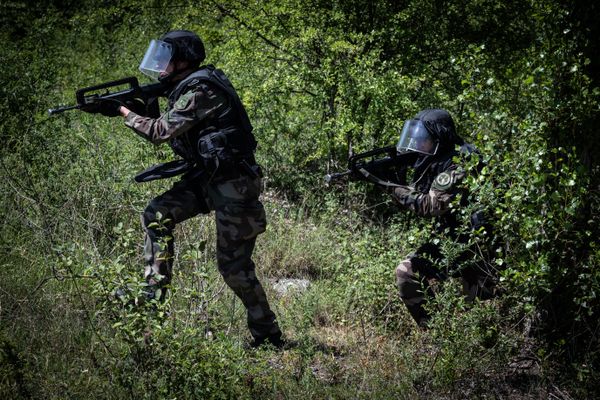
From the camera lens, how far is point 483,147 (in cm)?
423

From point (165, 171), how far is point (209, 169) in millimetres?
395

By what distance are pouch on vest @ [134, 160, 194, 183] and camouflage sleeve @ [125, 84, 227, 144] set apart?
302mm

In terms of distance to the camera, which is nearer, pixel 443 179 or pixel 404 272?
pixel 443 179

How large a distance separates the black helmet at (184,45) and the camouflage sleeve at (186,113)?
32cm

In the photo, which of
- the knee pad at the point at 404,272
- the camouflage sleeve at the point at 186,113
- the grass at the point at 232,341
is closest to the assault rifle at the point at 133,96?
the camouflage sleeve at the point at 186,113

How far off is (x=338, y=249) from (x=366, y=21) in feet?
9.05

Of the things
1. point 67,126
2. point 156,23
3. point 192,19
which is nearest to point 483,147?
point 67,126

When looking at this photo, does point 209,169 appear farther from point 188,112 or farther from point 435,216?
point 435,216

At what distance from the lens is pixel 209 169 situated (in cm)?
451

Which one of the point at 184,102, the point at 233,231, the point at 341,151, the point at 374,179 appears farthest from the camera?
the point at 341,151

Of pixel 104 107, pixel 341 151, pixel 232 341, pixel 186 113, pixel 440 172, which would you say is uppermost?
pixel 186 113

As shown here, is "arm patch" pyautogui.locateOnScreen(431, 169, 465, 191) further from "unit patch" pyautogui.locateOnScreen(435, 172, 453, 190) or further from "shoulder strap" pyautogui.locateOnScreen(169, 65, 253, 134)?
"shoulder strap" pyautogui.locateOnScreen(169, 65, 253, 134)

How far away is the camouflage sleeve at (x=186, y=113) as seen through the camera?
445 cm

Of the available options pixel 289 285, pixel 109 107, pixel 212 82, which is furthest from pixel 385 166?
pixel 109 107
